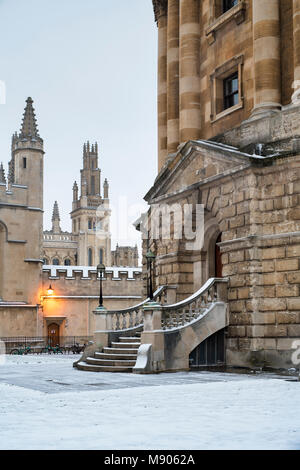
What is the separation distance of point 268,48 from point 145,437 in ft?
51.5

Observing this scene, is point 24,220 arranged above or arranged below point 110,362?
above

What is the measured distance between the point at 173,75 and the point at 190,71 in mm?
2133

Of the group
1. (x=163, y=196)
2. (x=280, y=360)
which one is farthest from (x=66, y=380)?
(x=163, y=196)

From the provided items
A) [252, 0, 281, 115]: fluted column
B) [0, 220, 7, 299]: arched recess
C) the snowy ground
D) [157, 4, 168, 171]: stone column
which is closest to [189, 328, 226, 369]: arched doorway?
the snowy ground

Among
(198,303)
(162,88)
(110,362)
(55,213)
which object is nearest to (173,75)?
(162,88)

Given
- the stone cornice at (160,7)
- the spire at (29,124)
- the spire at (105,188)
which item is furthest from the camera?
the spire at (105,188)

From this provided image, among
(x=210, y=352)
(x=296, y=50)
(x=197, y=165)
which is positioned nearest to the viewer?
(x=210, y=352)

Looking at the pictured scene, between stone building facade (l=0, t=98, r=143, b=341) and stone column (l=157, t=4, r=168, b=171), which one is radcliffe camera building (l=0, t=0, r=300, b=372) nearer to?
stone column (l=157, t=4, r=168, b=171)

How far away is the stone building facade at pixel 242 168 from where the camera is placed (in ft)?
60.1

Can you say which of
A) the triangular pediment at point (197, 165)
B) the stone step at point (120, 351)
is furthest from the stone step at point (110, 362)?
the triangular pediment at point (197, 165)

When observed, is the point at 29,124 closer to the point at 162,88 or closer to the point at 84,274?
the point at 84,274

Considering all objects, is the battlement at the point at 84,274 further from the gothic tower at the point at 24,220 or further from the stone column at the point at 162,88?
the stone column at the point at 162,88

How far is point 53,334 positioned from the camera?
40.7 meters

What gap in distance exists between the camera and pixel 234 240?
19203 mm
